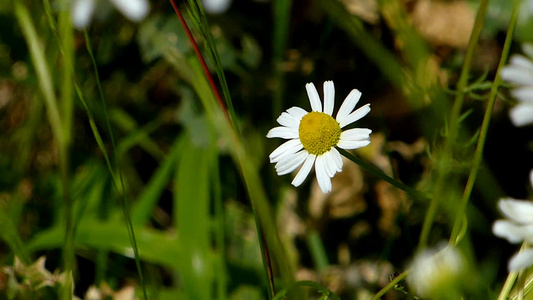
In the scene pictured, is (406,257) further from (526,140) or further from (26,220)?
(26,220)

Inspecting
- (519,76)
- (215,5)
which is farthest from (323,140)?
(215,5)

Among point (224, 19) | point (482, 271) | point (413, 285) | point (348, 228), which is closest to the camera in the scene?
point (413, 285)

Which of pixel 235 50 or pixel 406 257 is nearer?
pixel 406 257

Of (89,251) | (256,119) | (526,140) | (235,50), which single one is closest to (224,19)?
(235,50)

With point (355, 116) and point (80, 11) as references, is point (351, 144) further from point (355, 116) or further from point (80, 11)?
point (80, 11)

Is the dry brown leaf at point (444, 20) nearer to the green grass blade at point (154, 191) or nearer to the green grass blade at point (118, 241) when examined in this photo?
the green grass blade at point (154, 191)

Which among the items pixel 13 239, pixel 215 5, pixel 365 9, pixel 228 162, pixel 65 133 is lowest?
pixel 13 239

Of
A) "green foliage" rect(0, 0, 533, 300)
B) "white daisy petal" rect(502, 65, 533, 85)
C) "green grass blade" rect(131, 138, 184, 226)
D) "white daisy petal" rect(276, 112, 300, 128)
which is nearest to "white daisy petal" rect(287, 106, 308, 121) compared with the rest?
"white daisy petal" rect(276, 112, 300, 128)

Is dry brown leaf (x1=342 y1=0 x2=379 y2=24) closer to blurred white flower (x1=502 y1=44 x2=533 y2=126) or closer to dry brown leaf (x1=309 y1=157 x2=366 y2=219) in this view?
dry brown leaf (x1=309 y1=157 x2=366 y2=219)
